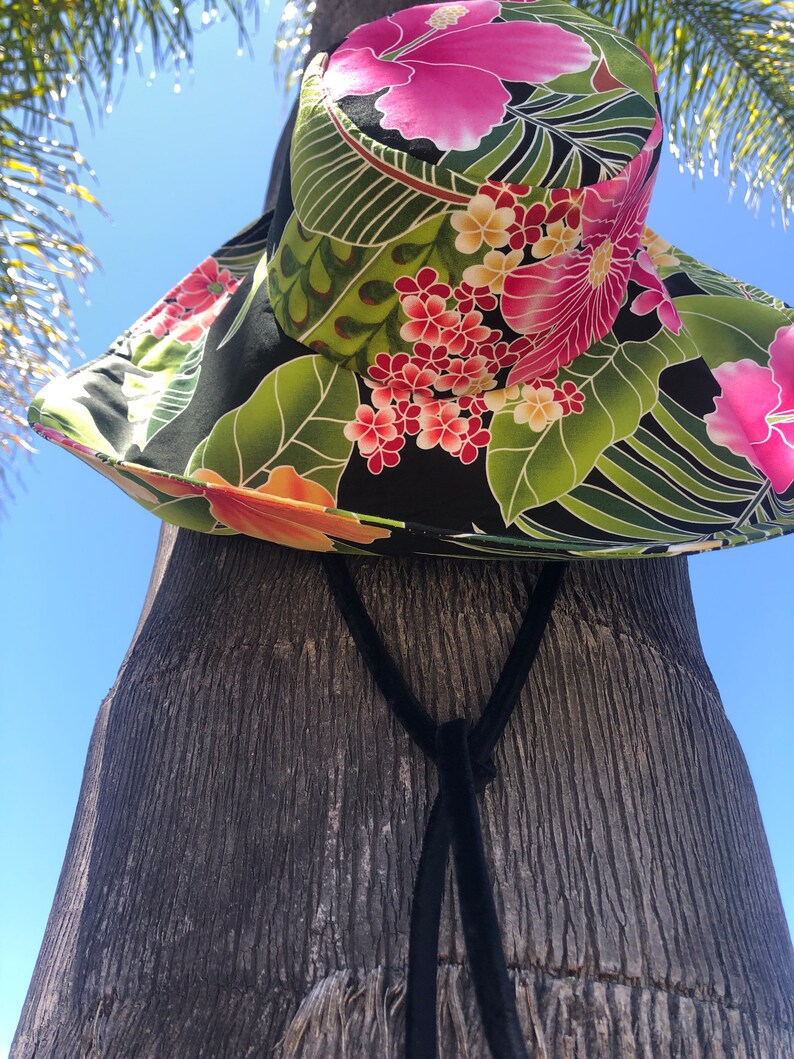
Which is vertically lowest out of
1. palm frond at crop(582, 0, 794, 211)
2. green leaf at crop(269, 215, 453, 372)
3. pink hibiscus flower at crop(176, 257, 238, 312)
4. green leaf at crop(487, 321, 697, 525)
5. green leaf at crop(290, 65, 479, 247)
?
green leaf at crop(487, 321, 697, 525)

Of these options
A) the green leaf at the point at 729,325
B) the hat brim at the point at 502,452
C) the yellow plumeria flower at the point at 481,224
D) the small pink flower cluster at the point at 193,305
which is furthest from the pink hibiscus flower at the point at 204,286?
the green leaf at the point at 729,325

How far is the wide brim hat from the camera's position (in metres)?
0.66

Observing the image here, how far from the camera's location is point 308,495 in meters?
0.69

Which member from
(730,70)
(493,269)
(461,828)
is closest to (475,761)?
(461,828)

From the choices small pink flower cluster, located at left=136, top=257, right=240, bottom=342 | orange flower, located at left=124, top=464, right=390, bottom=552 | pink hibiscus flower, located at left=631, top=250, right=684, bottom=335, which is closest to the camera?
orange flower, located at left=124, top=464, right=390, bottom=552

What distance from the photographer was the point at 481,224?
66cm

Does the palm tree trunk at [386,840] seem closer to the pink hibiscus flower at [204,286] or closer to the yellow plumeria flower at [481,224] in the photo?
the yellow plumeria flower at [481,224]

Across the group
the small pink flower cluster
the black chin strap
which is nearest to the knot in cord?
the black chin strap

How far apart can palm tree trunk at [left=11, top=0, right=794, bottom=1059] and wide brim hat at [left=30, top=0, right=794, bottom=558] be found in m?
0.09

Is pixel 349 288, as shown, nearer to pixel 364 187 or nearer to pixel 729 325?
pixel 364 187

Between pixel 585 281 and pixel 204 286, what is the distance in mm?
574

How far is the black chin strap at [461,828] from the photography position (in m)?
0.50

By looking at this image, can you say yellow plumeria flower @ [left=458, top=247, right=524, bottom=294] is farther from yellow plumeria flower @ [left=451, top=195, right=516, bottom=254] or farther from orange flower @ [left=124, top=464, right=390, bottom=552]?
orange flower @ [left=124, top=464, right=390, bottom=552]

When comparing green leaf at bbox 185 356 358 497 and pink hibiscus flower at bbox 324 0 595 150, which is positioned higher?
pink hibiscus flower at bbox 324 0 595 150
